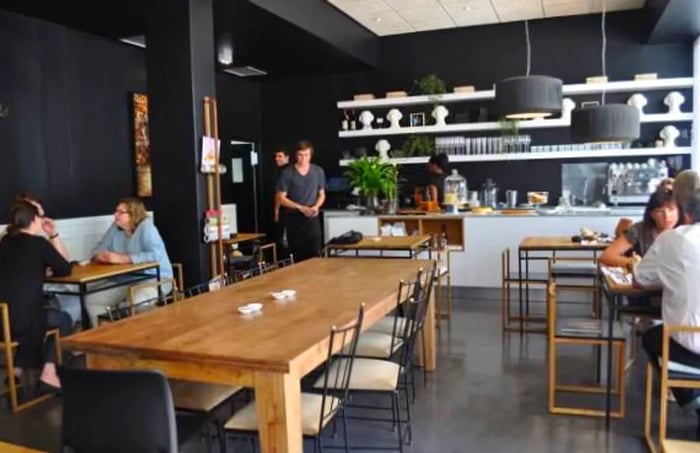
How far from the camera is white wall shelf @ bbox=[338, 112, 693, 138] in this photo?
23.5 feet

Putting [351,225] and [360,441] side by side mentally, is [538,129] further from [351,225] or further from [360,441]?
[360,441]

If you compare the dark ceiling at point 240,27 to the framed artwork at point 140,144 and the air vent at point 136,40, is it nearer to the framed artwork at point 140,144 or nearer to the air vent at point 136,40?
the air vent at point 136,40

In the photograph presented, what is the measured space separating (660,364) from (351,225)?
15.1 feet

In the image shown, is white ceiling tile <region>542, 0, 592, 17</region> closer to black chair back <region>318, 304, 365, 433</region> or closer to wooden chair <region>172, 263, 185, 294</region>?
wooden chair <region>172, 263, 185, 294</region>

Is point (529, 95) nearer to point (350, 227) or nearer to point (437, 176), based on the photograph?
point (437, 176)

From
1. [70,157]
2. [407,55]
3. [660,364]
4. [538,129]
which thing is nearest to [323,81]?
[407,55]

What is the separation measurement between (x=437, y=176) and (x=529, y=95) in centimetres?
317

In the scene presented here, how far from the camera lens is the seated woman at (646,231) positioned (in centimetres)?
368

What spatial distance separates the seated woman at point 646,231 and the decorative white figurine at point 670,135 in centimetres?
379

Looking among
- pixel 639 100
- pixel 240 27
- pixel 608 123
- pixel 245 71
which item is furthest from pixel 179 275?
pixel 639 100

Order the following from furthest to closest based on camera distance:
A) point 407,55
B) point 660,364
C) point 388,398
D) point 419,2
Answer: point 407,55
point 419,2
point 388,398
point 660,364

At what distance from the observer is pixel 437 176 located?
7.57 m

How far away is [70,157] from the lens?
612 centimetres

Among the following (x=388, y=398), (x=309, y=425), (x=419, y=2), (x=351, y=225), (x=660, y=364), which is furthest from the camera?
(x=351, y=225)
